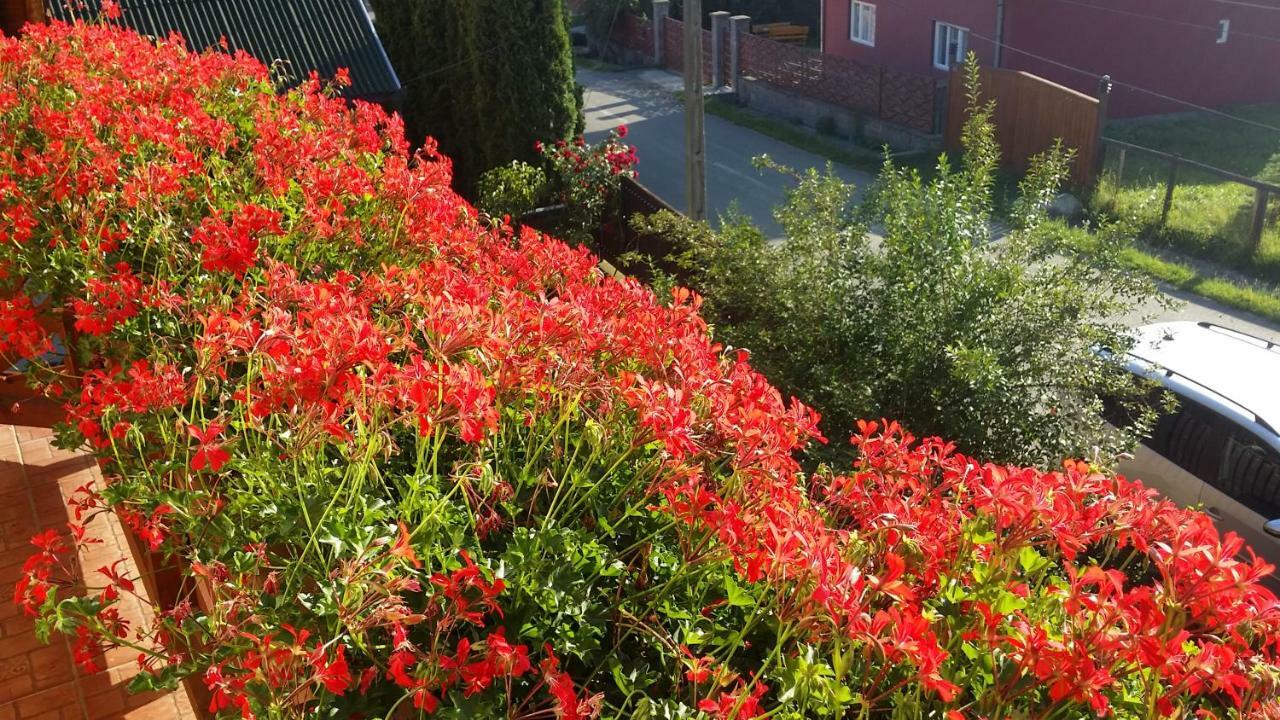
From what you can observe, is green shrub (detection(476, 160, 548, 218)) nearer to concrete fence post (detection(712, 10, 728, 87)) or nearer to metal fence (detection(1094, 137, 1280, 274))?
metal fence (detection(1094, 137, 1280, 274))

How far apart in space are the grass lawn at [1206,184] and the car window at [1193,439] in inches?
162

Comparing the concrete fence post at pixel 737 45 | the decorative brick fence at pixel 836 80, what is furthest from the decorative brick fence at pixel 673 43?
the concrete fence post at pixel 737 45

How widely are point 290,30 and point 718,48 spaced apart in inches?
479

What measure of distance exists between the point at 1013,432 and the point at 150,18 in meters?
9.12

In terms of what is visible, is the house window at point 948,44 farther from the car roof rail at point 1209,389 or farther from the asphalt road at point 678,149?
the car roof rail at point 1209,389

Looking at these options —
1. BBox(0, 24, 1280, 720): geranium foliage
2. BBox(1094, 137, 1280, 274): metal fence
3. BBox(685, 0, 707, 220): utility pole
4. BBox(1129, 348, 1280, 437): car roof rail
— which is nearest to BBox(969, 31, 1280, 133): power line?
BBox(1094, 137, 1280, 274): metal fence

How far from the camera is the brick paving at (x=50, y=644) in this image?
451 cm

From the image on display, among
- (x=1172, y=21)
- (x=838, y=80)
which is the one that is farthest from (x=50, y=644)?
(x=1172, y=21)

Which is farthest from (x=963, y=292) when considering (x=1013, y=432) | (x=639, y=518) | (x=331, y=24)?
(x=331, y=24)

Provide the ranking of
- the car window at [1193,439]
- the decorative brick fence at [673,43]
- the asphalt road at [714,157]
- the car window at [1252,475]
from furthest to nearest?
the decorative brick fence at [673,43], the asphalt road at [714,157], the car window at [1193,439], the car window at [1252,475]

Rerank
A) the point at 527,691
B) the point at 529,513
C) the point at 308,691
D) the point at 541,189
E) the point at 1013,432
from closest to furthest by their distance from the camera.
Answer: the point at 308,691, the point at 527,691, the point at 529,513, the point at 1013,432, the point at 541,189

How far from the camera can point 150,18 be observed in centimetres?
1009

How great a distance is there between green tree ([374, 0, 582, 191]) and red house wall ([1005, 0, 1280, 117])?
8.45 metres

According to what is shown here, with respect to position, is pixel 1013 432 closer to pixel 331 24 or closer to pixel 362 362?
pixel 362 362
